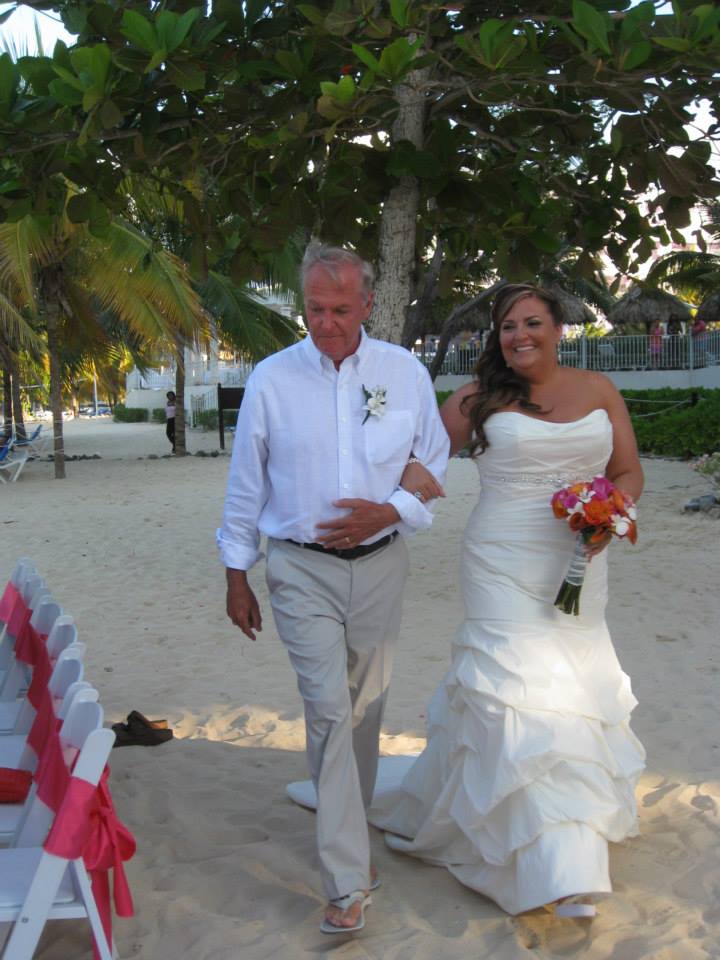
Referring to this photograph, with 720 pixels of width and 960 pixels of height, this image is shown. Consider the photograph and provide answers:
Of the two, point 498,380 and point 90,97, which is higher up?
point 90,97

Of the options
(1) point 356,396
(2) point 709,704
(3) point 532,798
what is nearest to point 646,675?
(2) point 709,704

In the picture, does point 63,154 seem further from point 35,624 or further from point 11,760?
point 11,760

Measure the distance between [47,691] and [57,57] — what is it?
216 cm

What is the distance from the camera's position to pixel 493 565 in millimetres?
3695

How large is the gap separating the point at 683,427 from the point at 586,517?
1884 cm

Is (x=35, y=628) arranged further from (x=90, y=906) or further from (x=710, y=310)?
(x=710, y=310)

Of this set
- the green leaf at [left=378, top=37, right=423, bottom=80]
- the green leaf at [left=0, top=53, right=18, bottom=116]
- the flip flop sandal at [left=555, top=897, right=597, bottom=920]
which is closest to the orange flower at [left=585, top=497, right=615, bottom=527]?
the flip flop sandal at [left=555, top=897, right=597, bottom=920]

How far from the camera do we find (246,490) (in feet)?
11.3

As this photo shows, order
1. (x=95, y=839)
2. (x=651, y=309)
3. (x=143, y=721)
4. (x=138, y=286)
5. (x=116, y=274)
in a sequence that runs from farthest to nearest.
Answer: (x=651, y=309), (x=116, y=274), (x=138, y=286), (x=143, y=721), (x=95, y=839)

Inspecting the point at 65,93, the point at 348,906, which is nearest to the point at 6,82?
the point at 65,93

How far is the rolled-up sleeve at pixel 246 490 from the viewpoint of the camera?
11.2 ft

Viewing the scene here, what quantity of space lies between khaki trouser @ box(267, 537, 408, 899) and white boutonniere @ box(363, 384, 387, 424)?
1.49ft

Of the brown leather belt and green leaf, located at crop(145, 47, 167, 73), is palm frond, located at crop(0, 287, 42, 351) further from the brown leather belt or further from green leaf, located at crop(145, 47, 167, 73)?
the brown leather belt

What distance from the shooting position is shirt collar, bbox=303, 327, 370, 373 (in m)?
3.44
